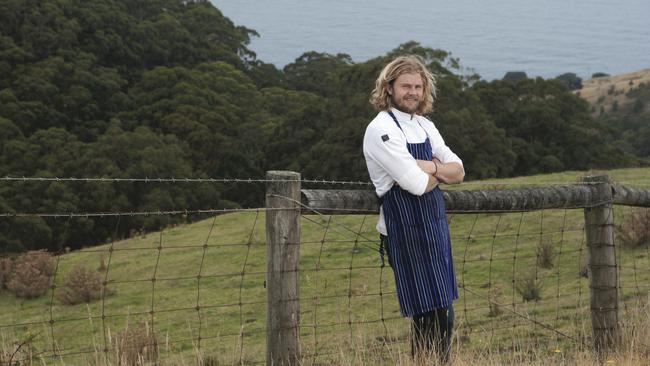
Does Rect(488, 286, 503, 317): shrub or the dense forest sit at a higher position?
the dense forest

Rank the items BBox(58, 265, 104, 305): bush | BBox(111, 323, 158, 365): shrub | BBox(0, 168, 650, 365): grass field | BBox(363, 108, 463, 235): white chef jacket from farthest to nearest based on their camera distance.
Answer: BBox(58, 265, 104, 305): bush → BBox(0, 168, 650, 365): grass field → BBox(111, 323, 158, 365): shrub → BBox(363, 108, 463, 235): white chef jacket

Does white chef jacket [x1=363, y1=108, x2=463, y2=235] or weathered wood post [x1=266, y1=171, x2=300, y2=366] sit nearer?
white chef jacket [x1=363, y1=108, x2=463, y2=235]

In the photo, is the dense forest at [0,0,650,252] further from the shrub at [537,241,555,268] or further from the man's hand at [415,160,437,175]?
the man's hand at [415,160,437,175]

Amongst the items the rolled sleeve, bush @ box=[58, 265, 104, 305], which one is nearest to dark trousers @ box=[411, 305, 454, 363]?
the rolled sleeve

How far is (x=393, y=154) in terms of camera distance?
4504mm

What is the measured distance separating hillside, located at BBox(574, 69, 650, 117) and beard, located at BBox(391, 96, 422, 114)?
8727cm

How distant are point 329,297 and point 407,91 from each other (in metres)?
2.81

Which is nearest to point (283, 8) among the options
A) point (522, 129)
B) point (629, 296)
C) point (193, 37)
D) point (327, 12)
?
point (327, 12)

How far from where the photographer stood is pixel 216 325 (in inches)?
471

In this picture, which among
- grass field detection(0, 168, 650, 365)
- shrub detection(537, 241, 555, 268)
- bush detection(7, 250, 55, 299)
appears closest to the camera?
grass field detection(0, 168, 650, 365)

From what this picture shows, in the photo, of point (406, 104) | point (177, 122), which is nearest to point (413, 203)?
point (406, 104)

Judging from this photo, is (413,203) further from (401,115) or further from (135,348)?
(135,348)

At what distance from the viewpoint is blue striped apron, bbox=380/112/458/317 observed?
462 centimetres

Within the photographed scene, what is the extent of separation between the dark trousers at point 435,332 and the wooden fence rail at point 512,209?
661 mm
